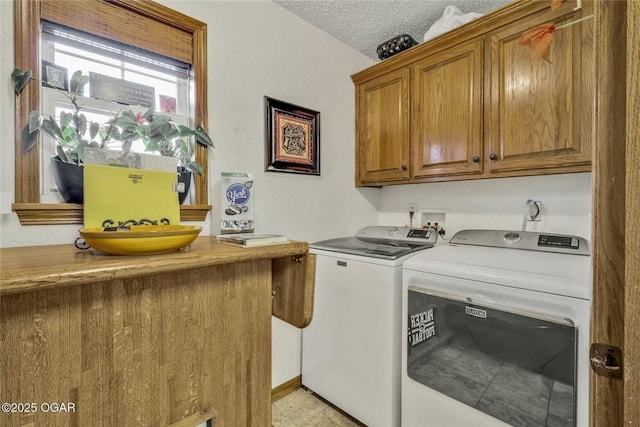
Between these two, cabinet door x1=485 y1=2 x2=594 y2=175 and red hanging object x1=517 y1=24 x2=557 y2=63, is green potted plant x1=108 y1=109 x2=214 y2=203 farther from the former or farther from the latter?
cabinet door x1=485 y1=2 x2=594 y2=175

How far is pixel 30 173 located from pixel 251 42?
1.29 meters

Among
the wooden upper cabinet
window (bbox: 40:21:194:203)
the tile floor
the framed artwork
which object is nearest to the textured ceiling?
the wooden upper cabinet

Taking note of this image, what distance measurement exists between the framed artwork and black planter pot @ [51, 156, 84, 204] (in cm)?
94

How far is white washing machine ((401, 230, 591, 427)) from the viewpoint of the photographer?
3.31ft

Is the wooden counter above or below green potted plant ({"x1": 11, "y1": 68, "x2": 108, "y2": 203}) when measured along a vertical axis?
below

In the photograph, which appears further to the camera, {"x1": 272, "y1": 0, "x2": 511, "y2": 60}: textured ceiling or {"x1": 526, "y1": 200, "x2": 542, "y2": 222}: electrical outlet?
{"x1": 272, "y1": 0, "x2": 511, "y2": 60}: textured ceiling

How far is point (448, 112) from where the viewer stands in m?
1.79

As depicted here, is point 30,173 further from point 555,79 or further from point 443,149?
point 555,79

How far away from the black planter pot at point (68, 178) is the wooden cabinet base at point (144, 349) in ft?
1.72

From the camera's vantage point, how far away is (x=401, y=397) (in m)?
1.49

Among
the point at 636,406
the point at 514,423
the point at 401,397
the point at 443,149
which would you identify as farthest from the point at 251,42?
the point at 514,423

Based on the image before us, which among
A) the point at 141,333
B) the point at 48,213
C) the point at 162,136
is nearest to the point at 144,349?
the point at 141,333

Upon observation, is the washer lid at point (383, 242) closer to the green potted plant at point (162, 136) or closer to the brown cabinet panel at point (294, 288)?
the brown cabinet panel at point (294, 288)

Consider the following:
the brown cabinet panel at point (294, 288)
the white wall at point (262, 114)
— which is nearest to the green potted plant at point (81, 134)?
the white wall at point (262, 114)
